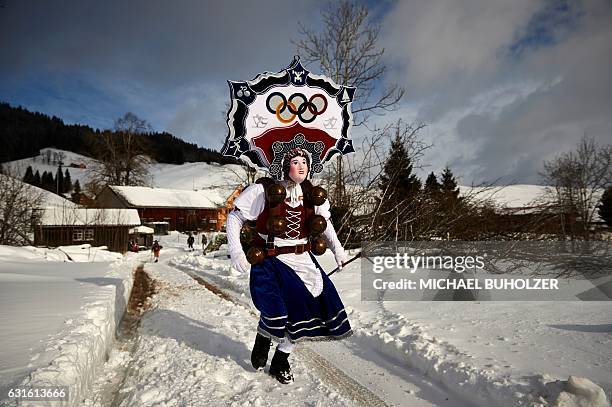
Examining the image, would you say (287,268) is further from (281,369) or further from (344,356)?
(344,356)

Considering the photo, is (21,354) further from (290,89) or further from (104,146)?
(104,146)

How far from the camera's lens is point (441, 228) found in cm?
639

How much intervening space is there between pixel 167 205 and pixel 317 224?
46.6 m

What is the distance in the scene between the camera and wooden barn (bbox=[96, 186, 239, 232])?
137ft

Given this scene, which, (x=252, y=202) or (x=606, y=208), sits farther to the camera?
(x=606, y=208)

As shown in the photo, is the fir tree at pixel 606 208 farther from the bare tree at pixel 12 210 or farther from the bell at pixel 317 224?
the bare tree at pixel 12 210

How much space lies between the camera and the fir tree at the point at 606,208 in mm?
5420

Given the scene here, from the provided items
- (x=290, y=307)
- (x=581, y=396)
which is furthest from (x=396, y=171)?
(x=581, y=396)

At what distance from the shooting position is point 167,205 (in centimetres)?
4612

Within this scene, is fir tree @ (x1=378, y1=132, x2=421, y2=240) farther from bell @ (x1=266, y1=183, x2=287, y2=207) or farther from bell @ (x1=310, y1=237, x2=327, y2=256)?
bell @ (x1=266, y1=183, x2=287, y2=207)

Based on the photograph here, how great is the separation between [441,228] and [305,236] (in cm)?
393

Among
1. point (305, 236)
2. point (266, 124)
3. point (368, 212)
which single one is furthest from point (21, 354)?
point (368, 212)

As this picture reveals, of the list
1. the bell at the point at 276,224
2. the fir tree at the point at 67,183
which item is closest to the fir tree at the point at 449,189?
the bell at the point at 276,224

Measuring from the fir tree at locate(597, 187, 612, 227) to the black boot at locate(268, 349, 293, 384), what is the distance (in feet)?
17.2
